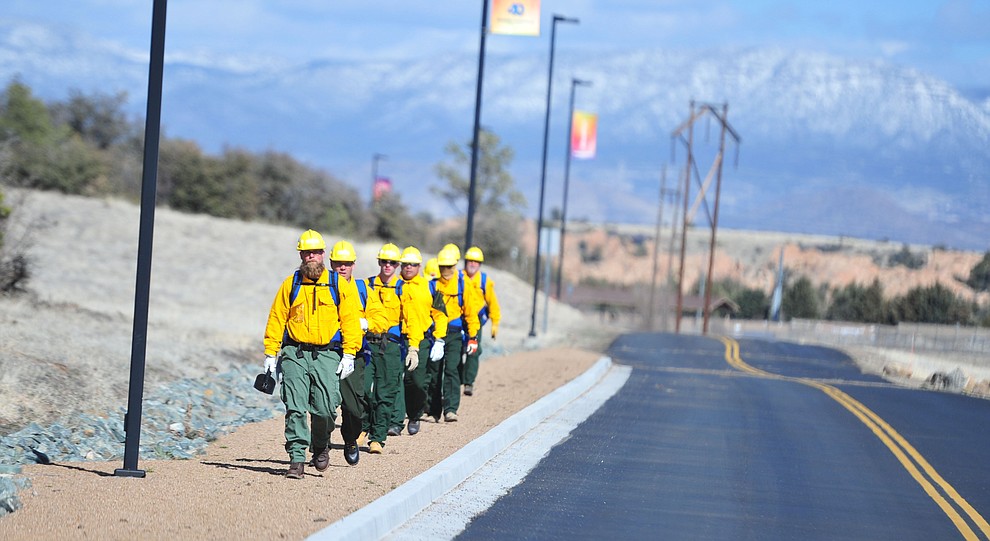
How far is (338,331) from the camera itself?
11.2 meters

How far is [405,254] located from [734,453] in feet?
14.2

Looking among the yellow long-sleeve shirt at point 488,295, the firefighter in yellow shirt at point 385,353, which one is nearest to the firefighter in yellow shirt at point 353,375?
the firefighter in yellow shirt at point 385,353

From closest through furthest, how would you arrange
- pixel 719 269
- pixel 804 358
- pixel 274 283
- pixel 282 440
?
1. pixel 282 440
2. pixel 804 358
3. pixel 274 283
4. pixel 719 269

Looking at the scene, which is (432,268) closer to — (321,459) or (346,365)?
(321,459)

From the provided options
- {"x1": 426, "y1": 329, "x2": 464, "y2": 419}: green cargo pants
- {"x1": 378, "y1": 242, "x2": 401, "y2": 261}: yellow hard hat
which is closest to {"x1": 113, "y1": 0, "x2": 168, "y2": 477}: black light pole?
{"x1": 378, "y1": 242, "x2": 401, "y2": 261}: yellow hard hat

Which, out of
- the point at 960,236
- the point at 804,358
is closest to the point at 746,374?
the point at 804,358

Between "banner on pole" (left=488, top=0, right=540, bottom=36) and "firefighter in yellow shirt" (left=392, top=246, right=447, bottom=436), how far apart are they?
13.7m

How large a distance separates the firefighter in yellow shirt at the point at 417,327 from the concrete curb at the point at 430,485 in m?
0.82

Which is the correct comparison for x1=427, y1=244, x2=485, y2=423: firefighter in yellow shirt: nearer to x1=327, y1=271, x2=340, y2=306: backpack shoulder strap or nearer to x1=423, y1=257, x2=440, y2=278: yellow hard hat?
x1=423, y1=257, x2=440, y2=278: yellow hard hat

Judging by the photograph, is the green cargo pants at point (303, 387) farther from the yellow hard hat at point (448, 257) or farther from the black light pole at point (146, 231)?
the yellow hard hat at point (448, 257)

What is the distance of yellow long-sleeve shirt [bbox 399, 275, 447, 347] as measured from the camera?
551 inches

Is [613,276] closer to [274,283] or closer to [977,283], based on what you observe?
[977,283]

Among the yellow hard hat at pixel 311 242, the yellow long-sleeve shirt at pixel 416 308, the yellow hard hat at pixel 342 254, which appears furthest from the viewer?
the yellow long-sleeve shirt at pixel 416 308

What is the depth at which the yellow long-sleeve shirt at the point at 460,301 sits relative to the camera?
53.2ft
